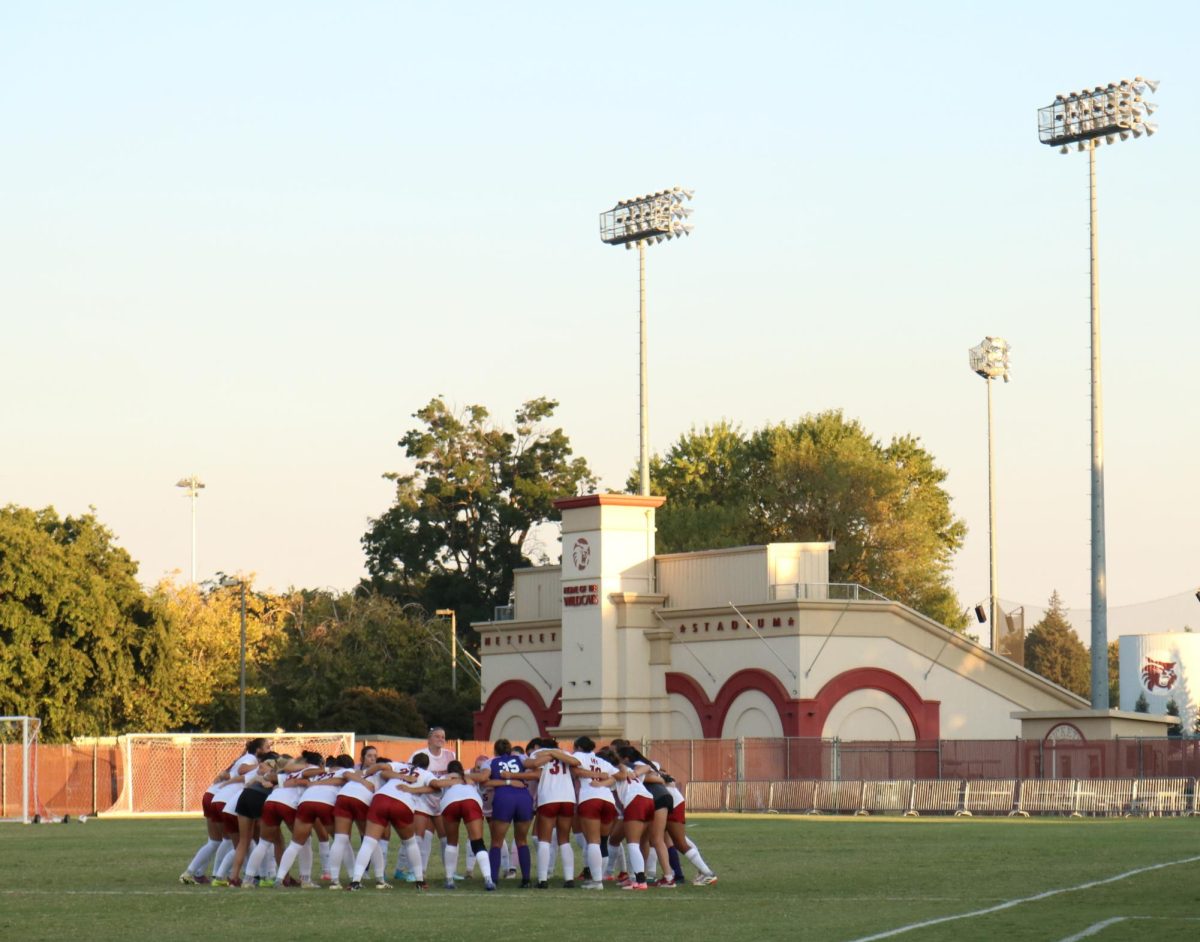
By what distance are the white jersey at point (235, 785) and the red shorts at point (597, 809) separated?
13.8ft

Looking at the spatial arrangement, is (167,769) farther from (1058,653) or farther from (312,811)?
(1058,653)

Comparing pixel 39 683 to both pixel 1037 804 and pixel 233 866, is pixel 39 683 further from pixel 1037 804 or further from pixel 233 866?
pixel 233 866

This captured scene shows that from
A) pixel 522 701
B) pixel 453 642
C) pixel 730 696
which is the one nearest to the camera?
pixel 730 696

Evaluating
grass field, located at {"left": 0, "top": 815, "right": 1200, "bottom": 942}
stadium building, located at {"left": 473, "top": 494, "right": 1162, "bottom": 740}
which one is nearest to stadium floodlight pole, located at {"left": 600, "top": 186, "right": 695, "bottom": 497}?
stadium building, located at {"left": 473, "top": 494, "right": 1162, "bottom": 740}

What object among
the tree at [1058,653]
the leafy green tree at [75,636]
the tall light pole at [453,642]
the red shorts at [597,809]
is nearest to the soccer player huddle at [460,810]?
the red shorts at [597,809]

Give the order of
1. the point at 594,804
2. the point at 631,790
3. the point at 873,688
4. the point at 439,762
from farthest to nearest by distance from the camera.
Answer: the point at 873,688, the point at 439,762, the point at 631,790, the point at 594,804

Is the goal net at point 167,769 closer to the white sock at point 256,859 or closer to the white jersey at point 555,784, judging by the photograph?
the white sock at point 256,859

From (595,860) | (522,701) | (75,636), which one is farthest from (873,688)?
(595,860)

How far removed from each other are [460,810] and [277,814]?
2.27m

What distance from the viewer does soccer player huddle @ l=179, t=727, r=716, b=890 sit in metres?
23.5

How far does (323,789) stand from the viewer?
23953 mm

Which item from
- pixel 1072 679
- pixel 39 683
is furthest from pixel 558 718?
pixel 1072 679

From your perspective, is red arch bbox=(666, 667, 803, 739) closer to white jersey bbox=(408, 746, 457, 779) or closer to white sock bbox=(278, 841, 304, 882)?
white jersey bbox=(408, 746, 457, 779)

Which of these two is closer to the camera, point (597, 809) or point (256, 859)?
point (597, 809)
